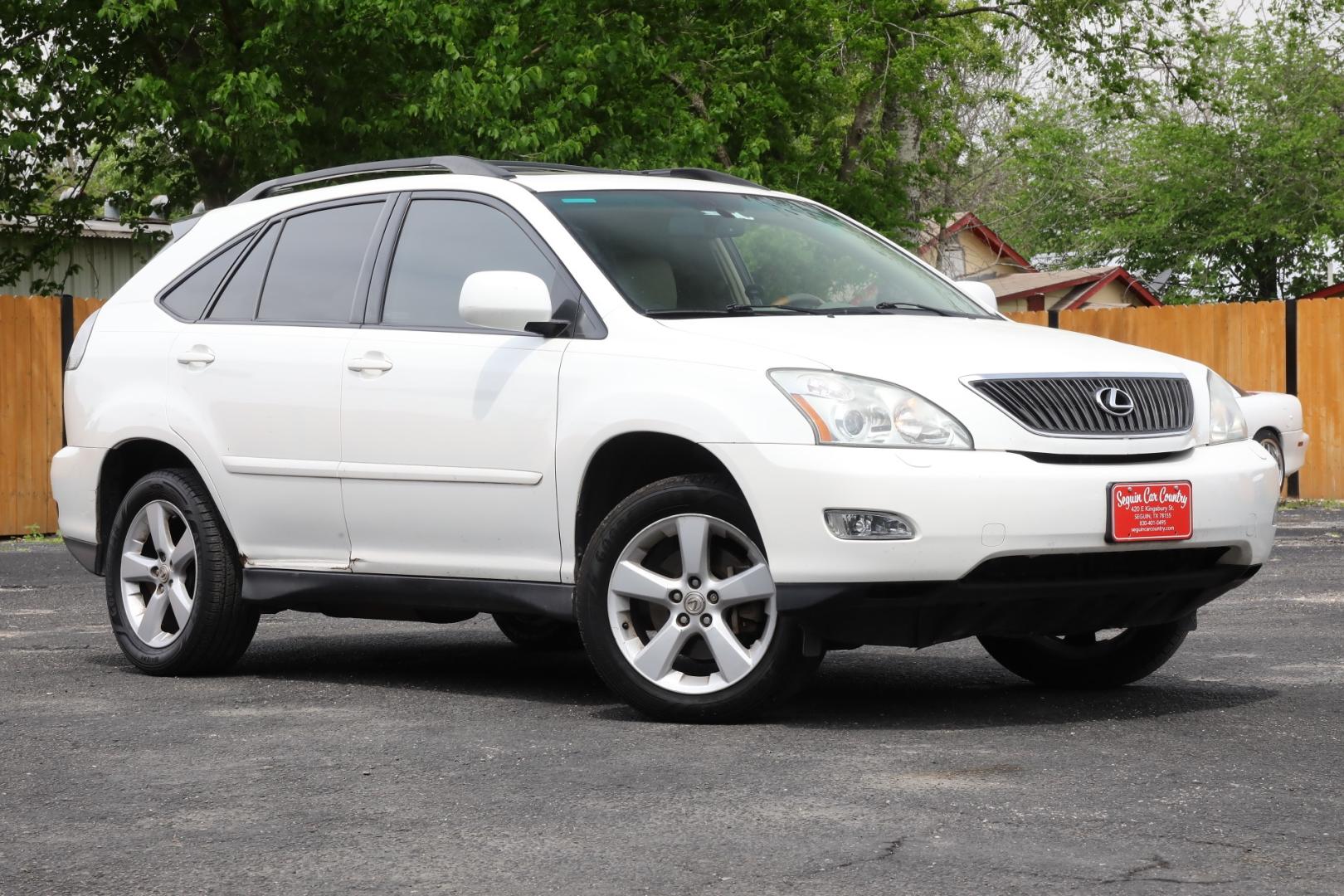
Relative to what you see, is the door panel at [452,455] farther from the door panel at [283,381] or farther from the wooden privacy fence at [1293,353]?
the wooden privacy fence at [1293,353]

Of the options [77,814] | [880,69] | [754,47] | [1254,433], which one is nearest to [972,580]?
[77,814]

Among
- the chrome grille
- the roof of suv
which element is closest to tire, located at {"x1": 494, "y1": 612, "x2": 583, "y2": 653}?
the roof of suv

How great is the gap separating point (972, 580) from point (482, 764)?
4.92ft

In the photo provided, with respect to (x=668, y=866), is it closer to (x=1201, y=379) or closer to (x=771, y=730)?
(x=771, y=730)

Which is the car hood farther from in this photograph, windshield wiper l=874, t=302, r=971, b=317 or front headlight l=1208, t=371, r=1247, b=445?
A: windshield wiper l=874, t=302, r=971, b=317

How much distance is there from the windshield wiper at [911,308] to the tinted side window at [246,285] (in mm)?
2435

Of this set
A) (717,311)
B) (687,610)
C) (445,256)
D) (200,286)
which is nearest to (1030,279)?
(200,286)

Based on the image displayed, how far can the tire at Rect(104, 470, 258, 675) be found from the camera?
24.3ft

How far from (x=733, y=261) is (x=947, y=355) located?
4.07ft

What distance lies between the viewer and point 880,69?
30.8m

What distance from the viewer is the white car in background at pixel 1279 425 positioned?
18312mm

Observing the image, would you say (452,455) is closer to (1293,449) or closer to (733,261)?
(733,261)

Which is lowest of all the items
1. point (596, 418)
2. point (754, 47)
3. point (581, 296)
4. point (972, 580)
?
point (972, 580)

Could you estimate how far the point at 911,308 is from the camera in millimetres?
6871
